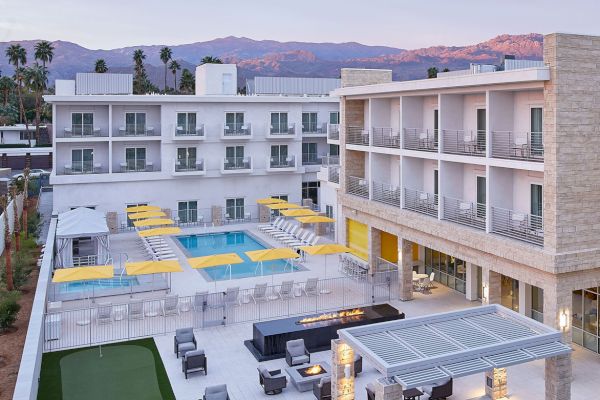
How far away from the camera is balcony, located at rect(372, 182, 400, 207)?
2535cm

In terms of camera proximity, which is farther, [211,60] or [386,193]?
[211,60]

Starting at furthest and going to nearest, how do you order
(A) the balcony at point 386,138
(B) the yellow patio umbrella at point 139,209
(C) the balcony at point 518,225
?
(B) the yellow patio umbrella at point 139,209, (A) the balcony at point 386,138, (C) the balcony at point 518,225

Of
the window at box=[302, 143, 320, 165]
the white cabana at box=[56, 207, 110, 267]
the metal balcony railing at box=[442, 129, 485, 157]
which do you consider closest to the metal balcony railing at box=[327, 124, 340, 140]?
the window at box=[302, 143, 320, 165]

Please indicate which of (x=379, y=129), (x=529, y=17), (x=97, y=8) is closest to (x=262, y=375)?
(x=379, y=129)

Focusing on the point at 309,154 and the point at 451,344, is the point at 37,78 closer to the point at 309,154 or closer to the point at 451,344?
the point at 309,154

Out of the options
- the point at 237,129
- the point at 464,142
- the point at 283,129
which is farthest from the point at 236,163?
the point at 464,142

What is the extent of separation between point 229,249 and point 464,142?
18561 mm

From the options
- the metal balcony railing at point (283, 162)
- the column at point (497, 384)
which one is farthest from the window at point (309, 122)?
the column at point (497, 384)

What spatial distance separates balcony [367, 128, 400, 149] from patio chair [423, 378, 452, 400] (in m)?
12.4

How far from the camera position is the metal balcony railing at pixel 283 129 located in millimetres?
44344

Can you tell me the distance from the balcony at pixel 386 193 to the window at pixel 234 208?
1920 cm

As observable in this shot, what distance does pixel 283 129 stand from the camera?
44.6 meters

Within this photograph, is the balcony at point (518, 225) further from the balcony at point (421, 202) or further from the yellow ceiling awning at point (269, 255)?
the yellow ceiling awning at point (269, 255)

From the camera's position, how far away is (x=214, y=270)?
30.6 m
